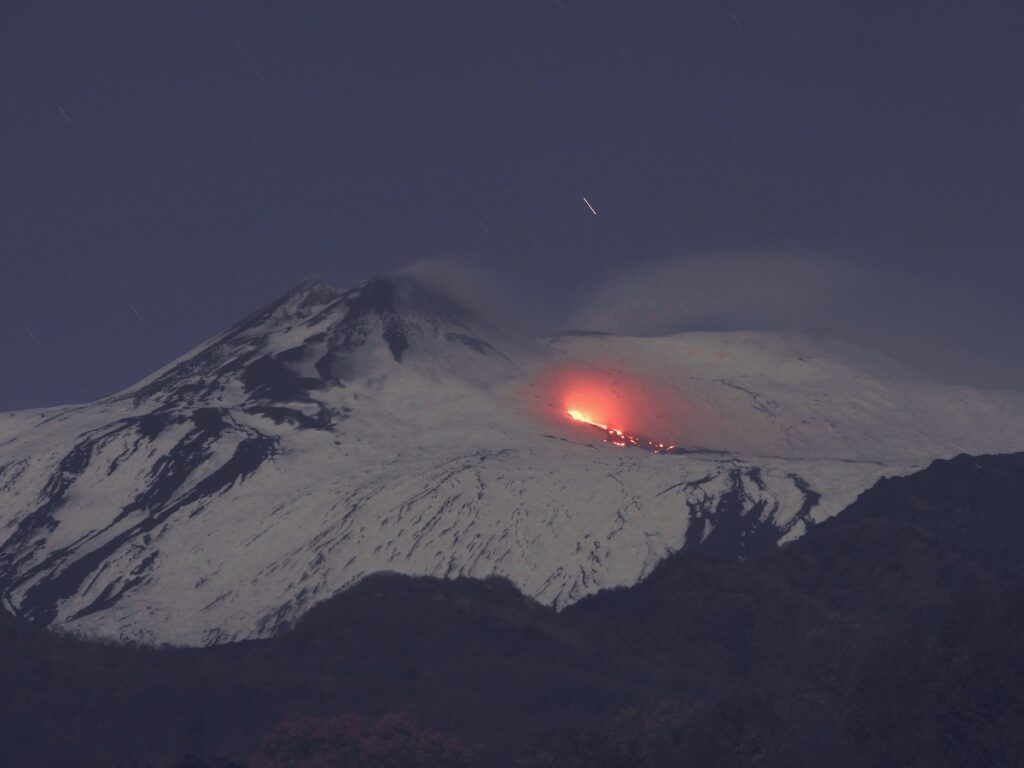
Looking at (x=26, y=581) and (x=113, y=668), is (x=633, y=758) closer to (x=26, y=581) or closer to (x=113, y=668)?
(x=113, y=668)

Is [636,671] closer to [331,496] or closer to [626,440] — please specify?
[331,496]

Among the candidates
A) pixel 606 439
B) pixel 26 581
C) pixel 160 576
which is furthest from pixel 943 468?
pixel 26 581

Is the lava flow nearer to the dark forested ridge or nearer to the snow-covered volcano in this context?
the snow-covered volcano

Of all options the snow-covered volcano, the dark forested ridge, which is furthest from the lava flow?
the dark forested ridge

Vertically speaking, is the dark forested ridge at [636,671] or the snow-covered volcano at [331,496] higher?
the snow-covered volcano at [331,496]

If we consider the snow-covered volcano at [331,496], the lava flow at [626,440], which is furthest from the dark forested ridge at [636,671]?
the lava flow at [626,440]

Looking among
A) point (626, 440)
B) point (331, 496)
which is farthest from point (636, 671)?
point (626, 440)

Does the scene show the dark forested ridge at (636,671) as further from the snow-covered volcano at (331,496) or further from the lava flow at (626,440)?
the lava flow at (626,440)
